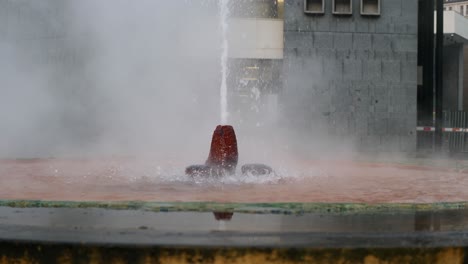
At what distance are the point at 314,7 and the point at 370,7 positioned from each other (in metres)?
1.26

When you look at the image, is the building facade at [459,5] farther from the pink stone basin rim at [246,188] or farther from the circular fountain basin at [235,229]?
the circular fountain basin at [235,229]

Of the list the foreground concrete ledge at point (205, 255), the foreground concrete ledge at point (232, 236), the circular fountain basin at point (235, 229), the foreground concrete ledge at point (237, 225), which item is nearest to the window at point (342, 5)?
the circular fountain basin at point (235, 229)

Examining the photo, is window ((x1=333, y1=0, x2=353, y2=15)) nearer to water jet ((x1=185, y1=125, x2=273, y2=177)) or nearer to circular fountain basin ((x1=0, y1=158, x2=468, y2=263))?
water jet ((x1=185, y1=125, x2=273, y2=177))

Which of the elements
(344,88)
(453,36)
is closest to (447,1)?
(453,36)

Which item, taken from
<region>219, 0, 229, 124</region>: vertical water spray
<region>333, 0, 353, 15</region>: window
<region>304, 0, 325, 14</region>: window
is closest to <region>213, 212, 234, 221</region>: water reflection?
<region>219, 0, 229, 124</region>: vertical water spray

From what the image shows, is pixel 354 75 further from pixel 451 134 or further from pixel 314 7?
pixel 451 134

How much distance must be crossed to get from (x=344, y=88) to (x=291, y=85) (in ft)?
4.07

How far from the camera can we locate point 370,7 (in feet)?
44.6

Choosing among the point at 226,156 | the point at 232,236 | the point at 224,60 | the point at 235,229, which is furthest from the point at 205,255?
the point at 224,60

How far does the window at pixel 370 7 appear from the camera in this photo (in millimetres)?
13555

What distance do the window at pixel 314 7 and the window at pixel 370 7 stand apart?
0.91 m

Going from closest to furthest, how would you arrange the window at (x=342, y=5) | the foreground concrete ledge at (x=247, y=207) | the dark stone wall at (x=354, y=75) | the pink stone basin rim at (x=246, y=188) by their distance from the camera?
1. the foreground concrete ledge at (x=247, y=207)
2. the pink stone basin rim at (x=246, y=188)
3. the dark stone wall at (x=354, y=75)
4. the window at (x=342, y=5)

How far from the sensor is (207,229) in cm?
202

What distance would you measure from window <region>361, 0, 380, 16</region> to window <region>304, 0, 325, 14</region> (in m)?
0.91
